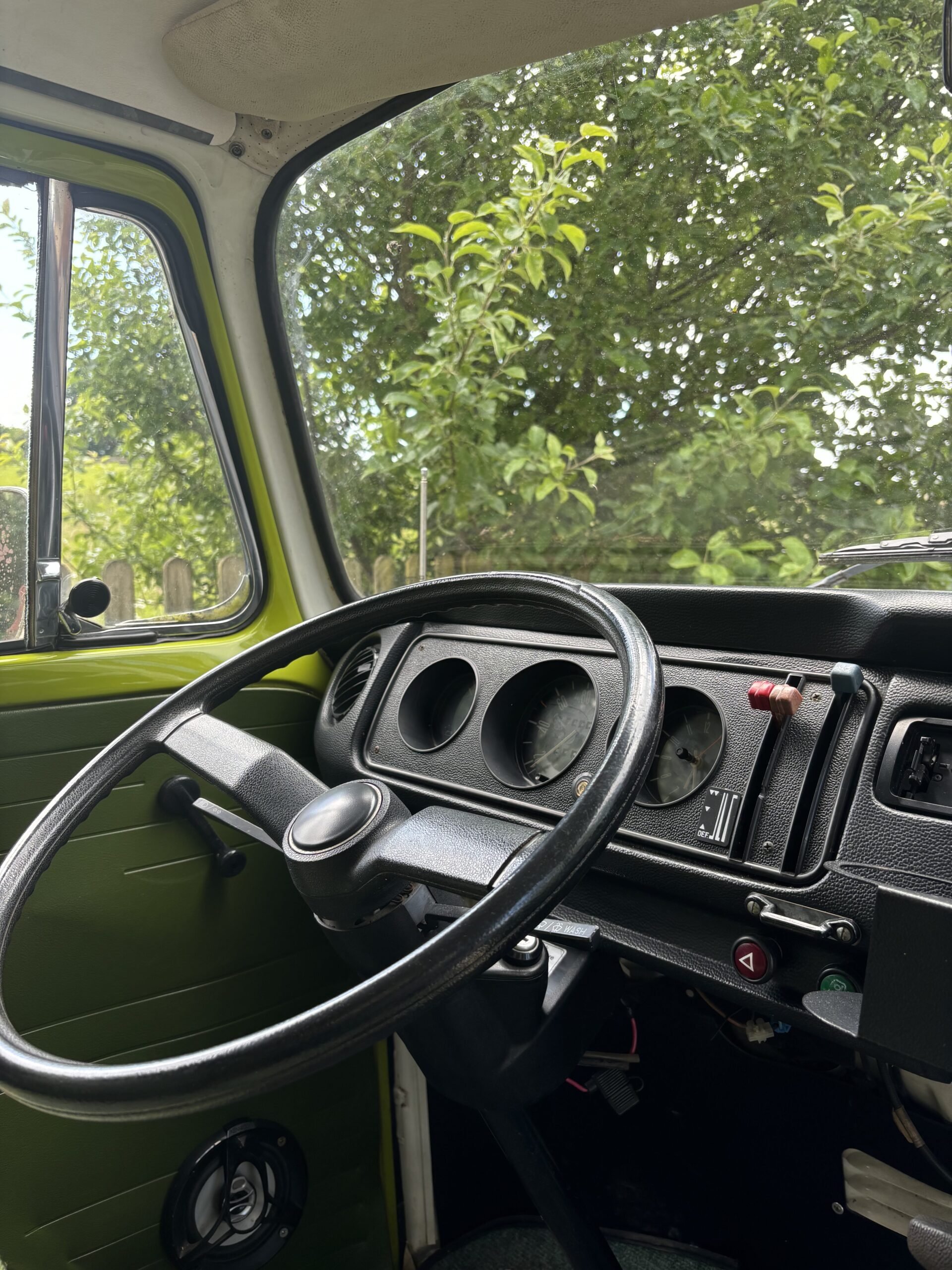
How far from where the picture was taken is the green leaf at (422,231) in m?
1.93

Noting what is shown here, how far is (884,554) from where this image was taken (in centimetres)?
133

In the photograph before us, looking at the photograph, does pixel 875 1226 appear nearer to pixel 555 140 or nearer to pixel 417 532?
pixel 417 532

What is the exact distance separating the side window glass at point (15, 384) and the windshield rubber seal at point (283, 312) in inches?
18.4

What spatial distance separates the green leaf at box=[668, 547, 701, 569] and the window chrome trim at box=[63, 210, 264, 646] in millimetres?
865

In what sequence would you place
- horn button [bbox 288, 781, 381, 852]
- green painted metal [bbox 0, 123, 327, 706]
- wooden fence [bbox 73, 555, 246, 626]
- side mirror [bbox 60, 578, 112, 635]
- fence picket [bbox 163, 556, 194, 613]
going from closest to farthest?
horn button [bbox 288, 781, 381, 852] < green painted metal [bbox 0, 123, 327, 706] < side mirror [bbox 60, 578, 112, 635] < wooden fence [bbox 73, 555, 246, 626] < fence picket [bbox 163, 556, 194, 613]

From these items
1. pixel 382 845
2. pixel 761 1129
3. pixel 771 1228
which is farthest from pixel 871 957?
pixel 771 1228

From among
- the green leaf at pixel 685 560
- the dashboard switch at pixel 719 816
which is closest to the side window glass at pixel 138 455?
the green leaf at pixel 685 560

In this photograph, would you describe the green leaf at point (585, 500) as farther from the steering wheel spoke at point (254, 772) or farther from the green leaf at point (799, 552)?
the steering wheel spoke at point (254, 772)

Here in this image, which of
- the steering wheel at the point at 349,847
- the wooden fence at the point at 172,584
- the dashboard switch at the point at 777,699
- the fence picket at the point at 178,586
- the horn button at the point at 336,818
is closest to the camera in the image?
the steering wheel at the point at 349,847

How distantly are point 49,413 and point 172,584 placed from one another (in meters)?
0.40

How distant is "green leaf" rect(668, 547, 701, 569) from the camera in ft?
5.44

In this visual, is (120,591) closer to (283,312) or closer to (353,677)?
(353,677)

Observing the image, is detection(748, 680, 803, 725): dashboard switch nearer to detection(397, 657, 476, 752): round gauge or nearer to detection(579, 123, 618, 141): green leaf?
detection(397, 657, 476, 752): round gauge

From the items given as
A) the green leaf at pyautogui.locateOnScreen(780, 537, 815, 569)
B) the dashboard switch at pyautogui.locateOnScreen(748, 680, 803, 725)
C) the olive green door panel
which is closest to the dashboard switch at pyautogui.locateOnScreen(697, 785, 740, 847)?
the dashboard switch at pyautogui.locateOnScreen(748, 680, 803, 725)
